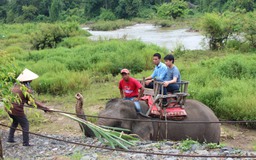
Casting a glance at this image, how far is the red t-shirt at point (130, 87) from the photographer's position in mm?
6453

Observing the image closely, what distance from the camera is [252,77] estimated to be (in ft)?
36.7

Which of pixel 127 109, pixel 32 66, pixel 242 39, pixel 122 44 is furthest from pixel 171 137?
pixel 242 39

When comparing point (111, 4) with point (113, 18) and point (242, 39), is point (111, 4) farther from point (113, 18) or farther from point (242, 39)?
point (242, 39)

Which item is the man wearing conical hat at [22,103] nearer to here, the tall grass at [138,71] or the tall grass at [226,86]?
the tall grass at [138,71]

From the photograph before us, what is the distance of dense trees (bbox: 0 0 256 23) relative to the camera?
166ft

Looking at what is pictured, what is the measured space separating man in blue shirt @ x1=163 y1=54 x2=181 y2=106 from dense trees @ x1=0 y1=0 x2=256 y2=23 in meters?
42.6

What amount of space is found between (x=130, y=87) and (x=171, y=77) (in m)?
0.76

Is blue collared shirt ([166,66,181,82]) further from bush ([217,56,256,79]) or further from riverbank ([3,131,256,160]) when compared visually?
bush ([217,56,256,79])

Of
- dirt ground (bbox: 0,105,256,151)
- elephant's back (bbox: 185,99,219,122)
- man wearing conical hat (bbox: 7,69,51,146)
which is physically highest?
man wearing conical hat (bbox: 7,69,51,146)

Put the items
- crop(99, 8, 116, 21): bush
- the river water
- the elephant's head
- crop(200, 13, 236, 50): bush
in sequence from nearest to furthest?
the elephant's head → crop(200, 13, 236, 50): bush → the river water → crop(99, 8, 116, 21): bush

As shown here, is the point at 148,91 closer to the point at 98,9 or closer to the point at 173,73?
the point at 173,73

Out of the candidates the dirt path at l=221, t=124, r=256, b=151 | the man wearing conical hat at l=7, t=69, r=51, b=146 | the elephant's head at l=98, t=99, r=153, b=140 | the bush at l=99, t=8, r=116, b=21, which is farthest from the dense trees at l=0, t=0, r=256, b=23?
the man wearing conical hat at l=7, t=69, r=51, b=146

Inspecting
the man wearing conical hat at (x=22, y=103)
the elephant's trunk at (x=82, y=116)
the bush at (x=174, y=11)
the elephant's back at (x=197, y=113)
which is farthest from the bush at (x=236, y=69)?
the bush at (x=174, y=11)

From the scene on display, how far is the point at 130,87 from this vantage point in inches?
258
